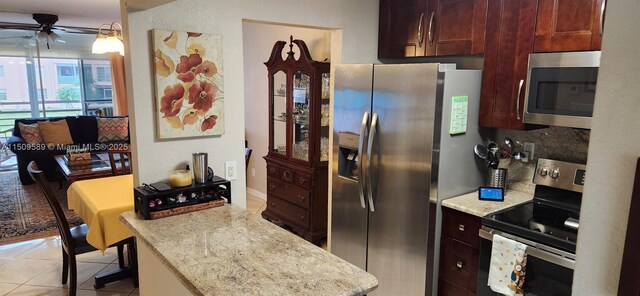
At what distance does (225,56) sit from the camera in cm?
240

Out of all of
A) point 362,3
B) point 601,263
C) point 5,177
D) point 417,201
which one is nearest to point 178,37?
point 362,3

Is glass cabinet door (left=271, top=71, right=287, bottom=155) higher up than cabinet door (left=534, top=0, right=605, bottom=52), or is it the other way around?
cabinet door (left=534, top=0, right=605, bottom=52)

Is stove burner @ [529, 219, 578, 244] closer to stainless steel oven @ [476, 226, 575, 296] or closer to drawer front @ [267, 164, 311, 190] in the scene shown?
stainless steel oven @ [476, 226, 575, 296]

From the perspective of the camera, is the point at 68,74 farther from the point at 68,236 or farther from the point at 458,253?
the point at 458,253

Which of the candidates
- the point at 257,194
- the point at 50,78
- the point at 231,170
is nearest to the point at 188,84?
the point at 231,170

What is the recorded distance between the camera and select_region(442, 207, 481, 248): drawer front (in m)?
2.31

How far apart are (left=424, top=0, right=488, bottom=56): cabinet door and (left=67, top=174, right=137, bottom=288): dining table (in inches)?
91.3

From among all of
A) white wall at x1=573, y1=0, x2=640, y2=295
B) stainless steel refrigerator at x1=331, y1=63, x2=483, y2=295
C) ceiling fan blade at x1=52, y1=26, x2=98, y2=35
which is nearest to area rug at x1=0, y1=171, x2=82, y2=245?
ceiling fan blade at x1=52, y1=26, x2=98, y2=35

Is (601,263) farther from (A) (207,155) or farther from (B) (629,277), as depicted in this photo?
(A) (207,155)

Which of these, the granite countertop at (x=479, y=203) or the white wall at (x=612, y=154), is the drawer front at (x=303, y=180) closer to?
the granite countertop at (x=479, y=203)

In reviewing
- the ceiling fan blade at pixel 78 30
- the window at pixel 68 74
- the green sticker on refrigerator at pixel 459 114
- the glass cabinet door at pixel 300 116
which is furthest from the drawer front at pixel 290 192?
the window at pixel 68 74

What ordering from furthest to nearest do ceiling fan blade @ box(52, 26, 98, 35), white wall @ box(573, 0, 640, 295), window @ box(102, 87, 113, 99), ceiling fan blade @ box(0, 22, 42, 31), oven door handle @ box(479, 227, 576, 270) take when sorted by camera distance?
window @ box(102, 87, 113, 99)
ceiling fan blade @ box(52, 26, 98, 35)
ceiling fan blade @ box(0, 22, 42, 31)
oven door handle @ box(479, 227, 576, 270)
white wall @ box(573, 0, 640, 295)

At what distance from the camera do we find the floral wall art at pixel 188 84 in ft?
7.16

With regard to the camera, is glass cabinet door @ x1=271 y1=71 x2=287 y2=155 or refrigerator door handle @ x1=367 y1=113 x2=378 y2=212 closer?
refrigerator door handle @ x1=367 y1=113 x2=378 y2=212
